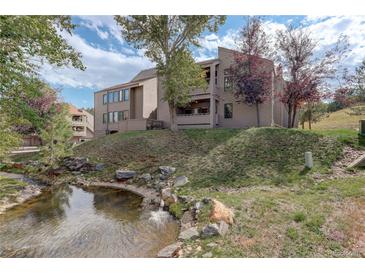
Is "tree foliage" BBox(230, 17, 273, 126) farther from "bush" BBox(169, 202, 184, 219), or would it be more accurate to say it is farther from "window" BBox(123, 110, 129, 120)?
"window" BBox(123, 110, 129, 120)

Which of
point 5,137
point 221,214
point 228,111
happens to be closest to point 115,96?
point 228,111

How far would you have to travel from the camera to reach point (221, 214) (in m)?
5.21

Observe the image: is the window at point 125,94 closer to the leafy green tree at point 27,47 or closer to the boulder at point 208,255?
the leafy green tree at point 27,47

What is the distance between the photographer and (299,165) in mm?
8773

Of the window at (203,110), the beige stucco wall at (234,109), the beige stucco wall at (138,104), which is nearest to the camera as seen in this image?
the beige stucco wall at (234,109)

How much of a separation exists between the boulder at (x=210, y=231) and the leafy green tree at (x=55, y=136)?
11.1 m

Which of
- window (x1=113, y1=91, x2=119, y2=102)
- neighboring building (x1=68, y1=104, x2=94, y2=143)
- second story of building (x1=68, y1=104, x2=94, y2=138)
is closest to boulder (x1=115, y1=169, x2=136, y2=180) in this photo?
window (x1=113, y1=91, x2=119, y2=102)

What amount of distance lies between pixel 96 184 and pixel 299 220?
973 centimetres

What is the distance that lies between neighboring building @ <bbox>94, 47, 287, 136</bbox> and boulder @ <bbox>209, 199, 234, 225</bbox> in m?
12.2

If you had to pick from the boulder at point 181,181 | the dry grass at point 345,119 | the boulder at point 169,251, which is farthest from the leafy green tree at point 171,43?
the boulder at point 169,251

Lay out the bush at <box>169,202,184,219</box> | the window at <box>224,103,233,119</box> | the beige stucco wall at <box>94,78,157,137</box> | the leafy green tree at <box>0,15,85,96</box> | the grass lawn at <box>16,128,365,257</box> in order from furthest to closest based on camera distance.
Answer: the beige stucco wall at <box>94,78,157,137</box> → the window at <box>224,103,233,119</box> → the bush at <box>169,202,184,219</box> → the grass lawn at <box>16,128,365,257</box> → the leafy green tree at <box>0,15,85,96</box>

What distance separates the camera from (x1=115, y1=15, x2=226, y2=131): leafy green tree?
15.0 metres

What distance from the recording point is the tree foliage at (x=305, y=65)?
14445 millimetres
